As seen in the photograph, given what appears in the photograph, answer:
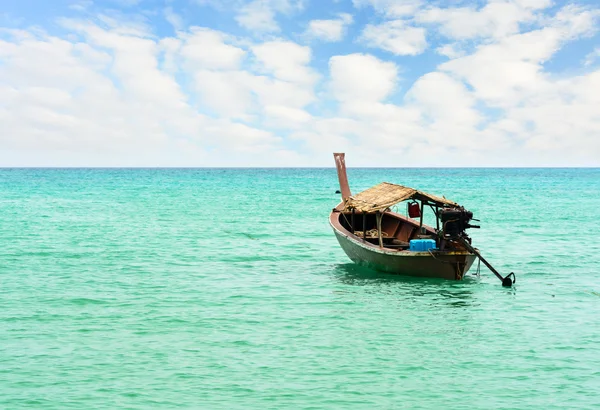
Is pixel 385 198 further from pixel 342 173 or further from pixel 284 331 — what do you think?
pixel 342 173

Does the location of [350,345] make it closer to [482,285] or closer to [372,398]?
[372,398]

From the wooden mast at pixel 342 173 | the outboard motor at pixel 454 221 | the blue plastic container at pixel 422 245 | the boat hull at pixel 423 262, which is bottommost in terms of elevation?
the boat hull at pixel 423 262

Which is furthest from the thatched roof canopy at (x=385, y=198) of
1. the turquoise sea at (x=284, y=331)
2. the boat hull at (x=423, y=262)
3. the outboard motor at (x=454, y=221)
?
the turquoise sea at (x=284, y=331)

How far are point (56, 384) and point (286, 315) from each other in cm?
576

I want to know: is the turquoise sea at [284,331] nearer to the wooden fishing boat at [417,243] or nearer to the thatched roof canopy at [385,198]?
the wooden fishing boat at [417,243]

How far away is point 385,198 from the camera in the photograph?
1939 cm

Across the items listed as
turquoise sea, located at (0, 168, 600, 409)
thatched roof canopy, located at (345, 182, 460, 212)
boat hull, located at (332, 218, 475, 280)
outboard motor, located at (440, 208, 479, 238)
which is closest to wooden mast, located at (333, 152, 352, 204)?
turquoise sea, located at (0, 168, 600, 409)

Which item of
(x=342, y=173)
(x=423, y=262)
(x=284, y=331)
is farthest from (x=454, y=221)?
(x=342, y=173)

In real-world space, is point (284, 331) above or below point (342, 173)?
below

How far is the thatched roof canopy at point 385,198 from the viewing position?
18734 mm

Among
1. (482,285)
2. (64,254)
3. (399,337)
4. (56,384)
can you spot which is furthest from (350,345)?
(64,254)

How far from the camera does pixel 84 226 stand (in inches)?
1363

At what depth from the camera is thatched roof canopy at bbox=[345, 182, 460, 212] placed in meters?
18.7

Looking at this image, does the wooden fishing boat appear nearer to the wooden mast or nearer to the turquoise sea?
the turquoise sea
